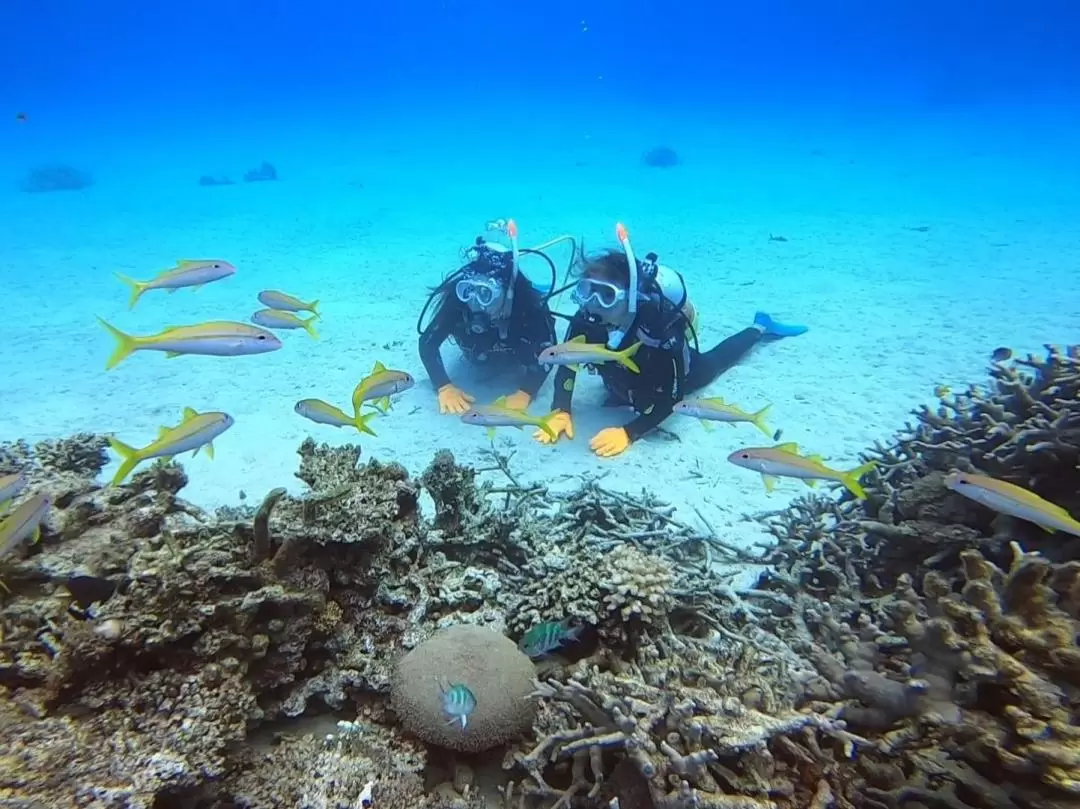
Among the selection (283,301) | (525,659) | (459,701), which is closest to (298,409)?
(283,301)

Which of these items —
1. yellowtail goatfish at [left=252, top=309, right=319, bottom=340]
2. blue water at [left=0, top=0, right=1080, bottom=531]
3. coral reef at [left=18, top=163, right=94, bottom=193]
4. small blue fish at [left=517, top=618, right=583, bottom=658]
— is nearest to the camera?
small blue fish at [left=517, top=618, right=583, bottom=658]

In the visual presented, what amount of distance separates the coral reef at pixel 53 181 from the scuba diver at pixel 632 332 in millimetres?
28336

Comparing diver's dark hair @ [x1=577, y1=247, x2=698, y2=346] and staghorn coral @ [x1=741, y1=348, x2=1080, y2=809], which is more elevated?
diver's dark hair @ [x1=577, y1=247, x2=698, y2=346]

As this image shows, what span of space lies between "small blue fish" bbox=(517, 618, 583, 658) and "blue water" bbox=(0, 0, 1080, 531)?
274cm

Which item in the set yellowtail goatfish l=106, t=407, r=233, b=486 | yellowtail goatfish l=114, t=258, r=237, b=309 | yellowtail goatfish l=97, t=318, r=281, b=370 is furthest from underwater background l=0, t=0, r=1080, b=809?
yellowtail goatfish l=114, t=258, r=237, b=309

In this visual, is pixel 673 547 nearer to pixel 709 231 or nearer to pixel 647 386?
pixel 647 386

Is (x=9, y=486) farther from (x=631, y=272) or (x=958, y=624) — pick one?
(x=631, y=272)

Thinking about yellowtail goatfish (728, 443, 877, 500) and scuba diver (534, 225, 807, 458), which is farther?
scuba diver (534, 225, 807, 458)

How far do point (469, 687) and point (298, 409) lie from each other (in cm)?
289

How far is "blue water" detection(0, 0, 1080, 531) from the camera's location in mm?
7426

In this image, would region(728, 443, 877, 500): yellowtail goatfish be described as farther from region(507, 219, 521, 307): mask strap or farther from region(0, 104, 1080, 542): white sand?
region(507, 219, 521, 307): mask strap

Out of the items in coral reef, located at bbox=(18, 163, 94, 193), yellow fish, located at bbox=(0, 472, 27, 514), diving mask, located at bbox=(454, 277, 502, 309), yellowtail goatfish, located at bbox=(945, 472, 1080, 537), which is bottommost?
coral reef, located at bbox=(18, 163, 94, 193)

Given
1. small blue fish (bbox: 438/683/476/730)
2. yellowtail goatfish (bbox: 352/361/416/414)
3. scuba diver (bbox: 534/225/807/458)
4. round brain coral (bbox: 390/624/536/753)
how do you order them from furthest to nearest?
scuba diver (bbox: 534/225/807/458), yellowtail goatfish (bbox: 352/361/416/414), round brain coral (bbox: 390/624/536/753), small blue fish (bbox: 438/683/476/730)

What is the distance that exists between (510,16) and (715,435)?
554 feet
